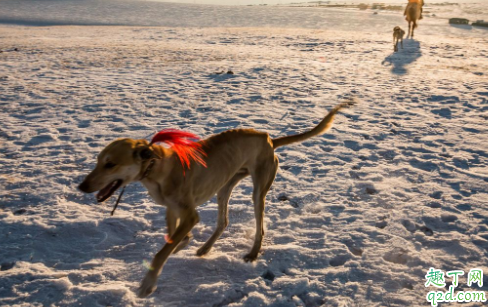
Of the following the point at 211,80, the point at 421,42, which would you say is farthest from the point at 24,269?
the point at 421,42

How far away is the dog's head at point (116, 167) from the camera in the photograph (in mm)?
2840

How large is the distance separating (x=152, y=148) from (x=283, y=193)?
277cm

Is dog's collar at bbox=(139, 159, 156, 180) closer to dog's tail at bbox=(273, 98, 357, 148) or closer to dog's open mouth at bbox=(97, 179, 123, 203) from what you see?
dog's open mouth at bbox=(97, 179, 123, 203)

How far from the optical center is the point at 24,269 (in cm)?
361

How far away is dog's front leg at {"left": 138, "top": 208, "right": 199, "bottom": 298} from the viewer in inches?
122

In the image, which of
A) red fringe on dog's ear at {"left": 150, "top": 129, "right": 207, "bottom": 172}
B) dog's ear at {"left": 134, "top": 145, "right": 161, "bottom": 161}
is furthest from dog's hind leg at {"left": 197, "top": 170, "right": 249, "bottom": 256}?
dog's ear at {"left": 134, "top": 145, "right": 161, "bottom": 161}

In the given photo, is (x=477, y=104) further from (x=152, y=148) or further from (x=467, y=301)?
(x=152, y=148)

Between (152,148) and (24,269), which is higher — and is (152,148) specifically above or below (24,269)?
above

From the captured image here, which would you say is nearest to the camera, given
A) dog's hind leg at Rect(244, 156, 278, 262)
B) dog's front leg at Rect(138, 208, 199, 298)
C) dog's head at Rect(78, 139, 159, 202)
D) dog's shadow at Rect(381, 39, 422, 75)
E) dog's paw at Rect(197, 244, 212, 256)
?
dog's head at Rect(78, 139, 159, 202)

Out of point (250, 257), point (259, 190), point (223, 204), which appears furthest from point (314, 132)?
point (250, 257)

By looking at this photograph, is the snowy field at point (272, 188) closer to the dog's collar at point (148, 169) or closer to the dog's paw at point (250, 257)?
the dog's paw at point (250, 257)

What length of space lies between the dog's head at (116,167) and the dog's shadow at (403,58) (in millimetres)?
12246

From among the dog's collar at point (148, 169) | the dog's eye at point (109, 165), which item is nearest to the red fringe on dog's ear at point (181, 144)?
the dog's collar at point (148, 169)

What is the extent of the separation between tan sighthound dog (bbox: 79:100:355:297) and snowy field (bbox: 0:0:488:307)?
49 cm
